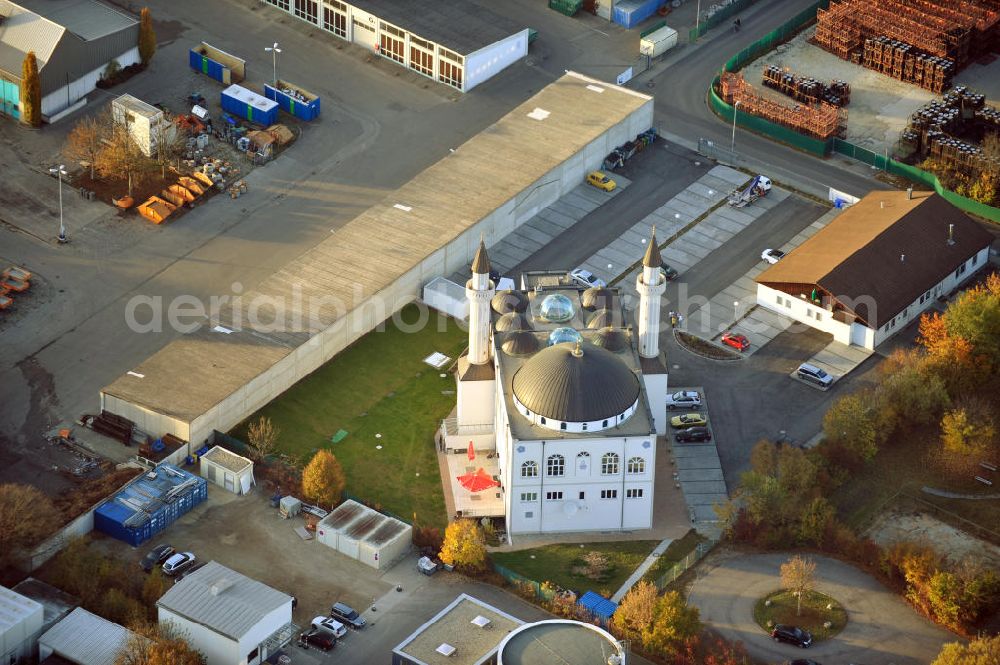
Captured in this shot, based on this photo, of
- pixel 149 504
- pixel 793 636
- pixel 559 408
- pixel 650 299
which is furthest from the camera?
pixel 650 299

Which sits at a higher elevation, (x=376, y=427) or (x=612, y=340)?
(x=612, y=340)

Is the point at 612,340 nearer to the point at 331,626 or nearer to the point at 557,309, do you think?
the point at 557,309

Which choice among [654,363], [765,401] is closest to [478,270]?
[654,363]

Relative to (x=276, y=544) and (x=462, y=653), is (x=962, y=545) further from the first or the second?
(x=276, y=544)

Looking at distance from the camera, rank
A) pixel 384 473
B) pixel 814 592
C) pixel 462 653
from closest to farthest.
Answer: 1. pixel 462 653
2. pixel 814 592
3. pixel 384 473

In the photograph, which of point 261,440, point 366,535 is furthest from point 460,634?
point 261,440

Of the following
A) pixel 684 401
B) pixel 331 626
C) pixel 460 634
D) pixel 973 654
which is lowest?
pixel 331 626

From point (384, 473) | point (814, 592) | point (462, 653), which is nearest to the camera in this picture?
point (462, 653)
